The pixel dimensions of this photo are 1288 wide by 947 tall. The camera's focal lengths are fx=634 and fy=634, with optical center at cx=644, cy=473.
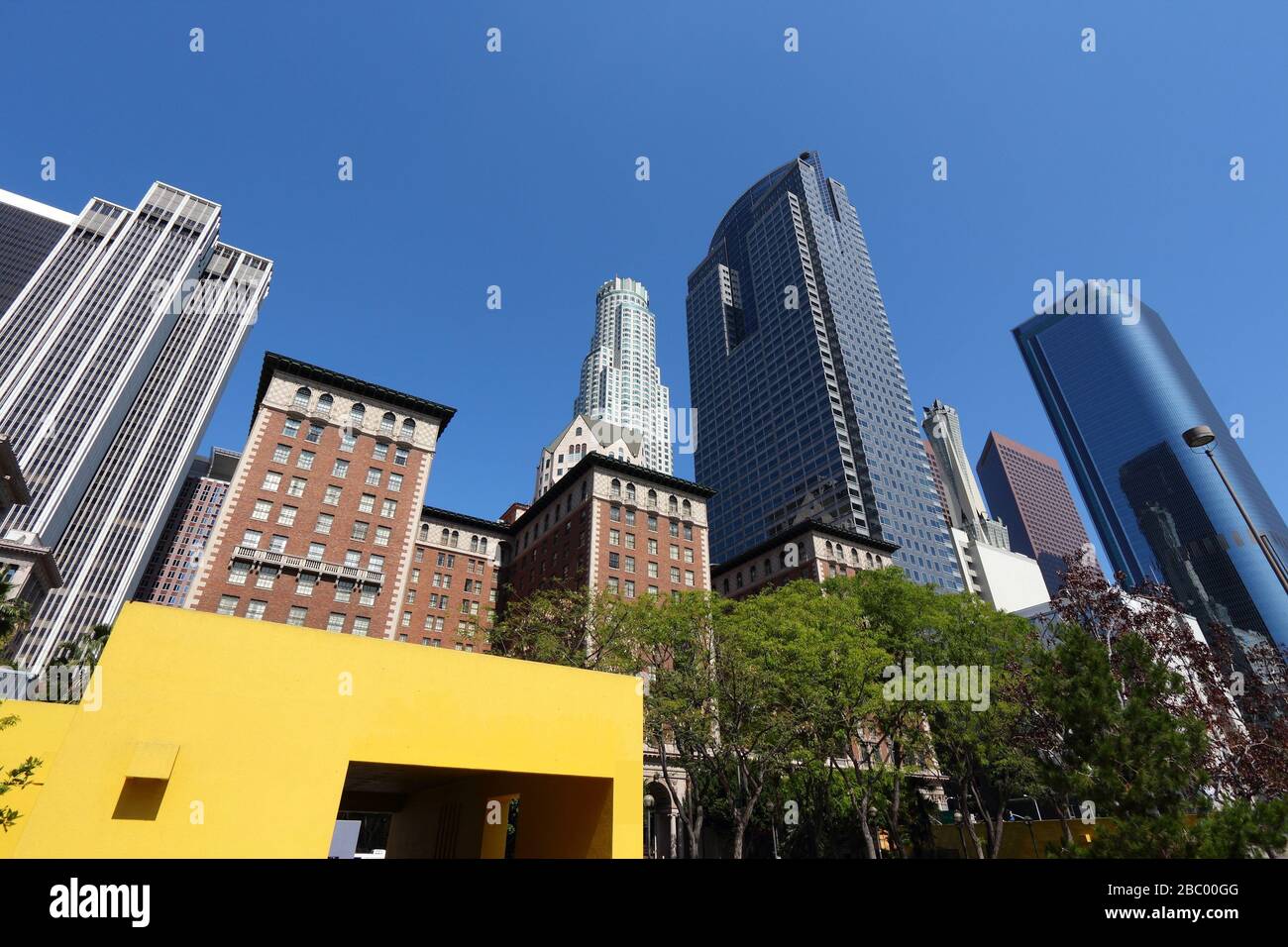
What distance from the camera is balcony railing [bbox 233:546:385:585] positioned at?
1908 inches

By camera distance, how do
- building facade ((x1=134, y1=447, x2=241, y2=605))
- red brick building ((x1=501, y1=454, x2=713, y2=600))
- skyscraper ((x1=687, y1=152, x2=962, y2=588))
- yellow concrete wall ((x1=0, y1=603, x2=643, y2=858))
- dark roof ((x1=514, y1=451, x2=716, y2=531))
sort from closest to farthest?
yellow concrete wall ((x1=0, y1=603, x2=643, y2=858))
red brick building ((x1=501, y1=454, x2=713, y2=600))
dark roof ((x1=514, y1=451, x2=716, y2=531))
skyscraper ((x1=687, y1=152, x2=962, y2=588))
building facade ((x1=134, y1=447, x2=241, y2=605))

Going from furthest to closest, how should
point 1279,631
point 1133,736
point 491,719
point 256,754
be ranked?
point 1279,631, point 1133,736, point 491,719, point 256,754

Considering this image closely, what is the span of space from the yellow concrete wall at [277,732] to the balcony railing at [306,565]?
1528 inches

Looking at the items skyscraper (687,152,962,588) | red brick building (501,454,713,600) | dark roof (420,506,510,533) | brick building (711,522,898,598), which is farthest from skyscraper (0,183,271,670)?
skyscraper (687,152,962,588)

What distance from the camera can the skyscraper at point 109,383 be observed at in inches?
4523

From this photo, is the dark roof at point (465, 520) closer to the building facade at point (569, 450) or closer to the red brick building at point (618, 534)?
the red brick building at point (618, 534)

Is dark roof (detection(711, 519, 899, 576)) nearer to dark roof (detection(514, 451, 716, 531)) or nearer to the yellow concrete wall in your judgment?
dark roof (detection(514, 451, 716, 531))

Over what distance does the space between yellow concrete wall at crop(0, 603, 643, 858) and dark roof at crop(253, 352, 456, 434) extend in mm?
50025

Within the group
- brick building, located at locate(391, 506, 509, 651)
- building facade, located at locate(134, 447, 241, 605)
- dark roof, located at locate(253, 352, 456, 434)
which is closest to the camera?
dark roof, located at locate(253, 352, 456, 434)

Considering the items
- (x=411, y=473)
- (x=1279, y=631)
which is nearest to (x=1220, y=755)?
(x=411, y=473)

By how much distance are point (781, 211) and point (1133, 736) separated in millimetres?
177040

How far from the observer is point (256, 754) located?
10531mm
